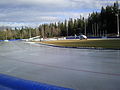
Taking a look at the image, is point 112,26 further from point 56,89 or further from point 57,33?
point 56,89

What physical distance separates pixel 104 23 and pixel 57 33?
1405 inches

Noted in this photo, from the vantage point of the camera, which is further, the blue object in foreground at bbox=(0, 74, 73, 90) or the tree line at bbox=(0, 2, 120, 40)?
the tree line at bbox=(0, 2, 120, 40)

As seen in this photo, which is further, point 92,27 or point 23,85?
point 92,27

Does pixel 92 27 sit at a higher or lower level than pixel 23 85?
higher

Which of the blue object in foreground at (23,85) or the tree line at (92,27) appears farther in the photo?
the tree line at (92,27)

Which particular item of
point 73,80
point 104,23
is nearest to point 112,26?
point 104,23

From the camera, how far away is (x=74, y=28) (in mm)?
112125

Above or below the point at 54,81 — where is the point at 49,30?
above

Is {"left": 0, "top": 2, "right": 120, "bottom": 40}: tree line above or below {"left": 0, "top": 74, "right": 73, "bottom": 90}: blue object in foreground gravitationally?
above

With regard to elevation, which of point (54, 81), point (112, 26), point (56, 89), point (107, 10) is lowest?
point (54, 81)

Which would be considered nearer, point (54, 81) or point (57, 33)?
point (54, 81)

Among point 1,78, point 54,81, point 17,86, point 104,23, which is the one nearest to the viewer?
point 17,86

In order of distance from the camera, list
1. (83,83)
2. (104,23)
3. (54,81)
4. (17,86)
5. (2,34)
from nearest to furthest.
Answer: (17,86) → (83,83) → (54,81) → (104,23) → (2,34)

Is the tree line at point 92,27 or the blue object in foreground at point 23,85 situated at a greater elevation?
the tree line at point 92,27
